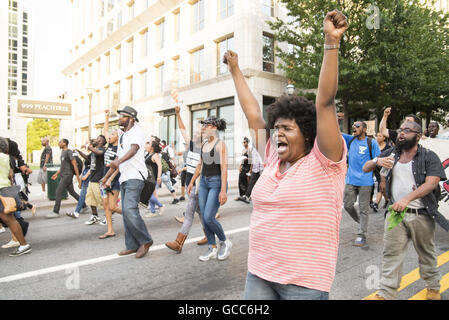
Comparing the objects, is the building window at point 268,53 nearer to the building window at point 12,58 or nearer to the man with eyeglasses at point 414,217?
the man with eyeglasses at point 414,217

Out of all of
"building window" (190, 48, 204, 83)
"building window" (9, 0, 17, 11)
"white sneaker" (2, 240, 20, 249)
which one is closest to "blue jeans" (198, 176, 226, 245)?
"white sneaker" (2, 240, 20, 249)

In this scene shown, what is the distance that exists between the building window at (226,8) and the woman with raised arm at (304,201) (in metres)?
20.4

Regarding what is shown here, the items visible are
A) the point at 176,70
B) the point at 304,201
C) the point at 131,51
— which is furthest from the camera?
the point at 131,51

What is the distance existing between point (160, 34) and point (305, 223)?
27845 mm

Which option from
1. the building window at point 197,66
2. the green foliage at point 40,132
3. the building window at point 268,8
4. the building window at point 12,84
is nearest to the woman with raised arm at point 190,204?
the building window at point 268,8

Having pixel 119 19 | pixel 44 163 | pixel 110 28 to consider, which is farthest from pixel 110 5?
pixel 44 163

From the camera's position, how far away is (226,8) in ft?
67.2

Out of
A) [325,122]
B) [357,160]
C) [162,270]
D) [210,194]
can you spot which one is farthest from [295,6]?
[325,122]

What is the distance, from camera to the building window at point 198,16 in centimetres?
2248

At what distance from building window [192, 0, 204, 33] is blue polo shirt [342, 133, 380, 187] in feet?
63.3

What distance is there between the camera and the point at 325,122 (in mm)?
1481

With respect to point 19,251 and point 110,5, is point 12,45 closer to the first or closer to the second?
point 110,5
